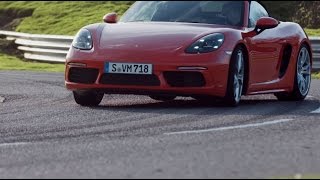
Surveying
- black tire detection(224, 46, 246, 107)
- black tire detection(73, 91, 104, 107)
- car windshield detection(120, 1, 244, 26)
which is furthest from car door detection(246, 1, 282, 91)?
black tire detection(73, 91, 104, 107)

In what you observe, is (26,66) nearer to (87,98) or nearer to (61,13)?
(61,13)

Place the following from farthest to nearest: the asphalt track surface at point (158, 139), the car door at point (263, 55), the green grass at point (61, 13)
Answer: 1. the green grass at point (61, 13)
2. the car door at point (263, 55)
3. the asphalt track surface at point (158, 139)

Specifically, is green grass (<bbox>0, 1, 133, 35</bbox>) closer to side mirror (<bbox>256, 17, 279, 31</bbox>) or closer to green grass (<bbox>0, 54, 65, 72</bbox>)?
green grass (<bbox>0, 54, 65, 72</bbox>)

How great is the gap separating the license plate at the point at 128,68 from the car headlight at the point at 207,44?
44cm

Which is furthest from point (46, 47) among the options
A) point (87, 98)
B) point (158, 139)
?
point (158, 139)

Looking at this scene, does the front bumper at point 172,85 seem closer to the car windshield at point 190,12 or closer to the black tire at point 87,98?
the black tire at point 87,98

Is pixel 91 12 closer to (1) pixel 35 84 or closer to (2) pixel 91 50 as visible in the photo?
(1) pixel 35 84

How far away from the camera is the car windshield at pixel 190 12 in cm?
1149

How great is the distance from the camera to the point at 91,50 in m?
10.6

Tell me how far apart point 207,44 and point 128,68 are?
0.82m

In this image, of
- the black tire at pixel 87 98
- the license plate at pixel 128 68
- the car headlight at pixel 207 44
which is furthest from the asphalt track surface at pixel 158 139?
the car headlight at pixel 207 44

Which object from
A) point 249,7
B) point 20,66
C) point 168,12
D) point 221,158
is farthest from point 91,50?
point 20,66

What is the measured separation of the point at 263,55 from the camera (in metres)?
11.5

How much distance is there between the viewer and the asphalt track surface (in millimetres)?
6418
